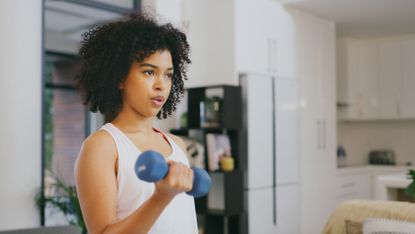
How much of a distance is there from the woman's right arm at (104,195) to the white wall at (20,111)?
8.19ft

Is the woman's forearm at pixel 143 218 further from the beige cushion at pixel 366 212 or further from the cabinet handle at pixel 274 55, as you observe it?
the cabinet handle at pixel 274 55

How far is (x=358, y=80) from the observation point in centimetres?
618

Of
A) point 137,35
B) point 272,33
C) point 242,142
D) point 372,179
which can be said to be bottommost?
point 372,179

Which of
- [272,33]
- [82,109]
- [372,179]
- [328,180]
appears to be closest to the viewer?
[272,33]

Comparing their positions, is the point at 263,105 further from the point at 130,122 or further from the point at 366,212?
the point at 130,122

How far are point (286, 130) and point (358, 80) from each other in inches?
73.5

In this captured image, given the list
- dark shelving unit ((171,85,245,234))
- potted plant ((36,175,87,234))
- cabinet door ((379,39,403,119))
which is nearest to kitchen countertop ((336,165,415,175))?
cabinet door ((379,39,403,119))

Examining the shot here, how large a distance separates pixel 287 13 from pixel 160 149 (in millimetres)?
4066

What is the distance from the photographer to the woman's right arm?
0.84 meters

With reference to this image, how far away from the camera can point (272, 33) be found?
184 inches

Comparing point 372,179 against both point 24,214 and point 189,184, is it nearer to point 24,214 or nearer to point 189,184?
point 24,214

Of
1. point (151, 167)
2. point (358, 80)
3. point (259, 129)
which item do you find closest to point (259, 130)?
point (259, 129)

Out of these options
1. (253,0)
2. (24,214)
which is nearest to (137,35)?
(24,214)

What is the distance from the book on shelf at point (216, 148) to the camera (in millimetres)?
3988
